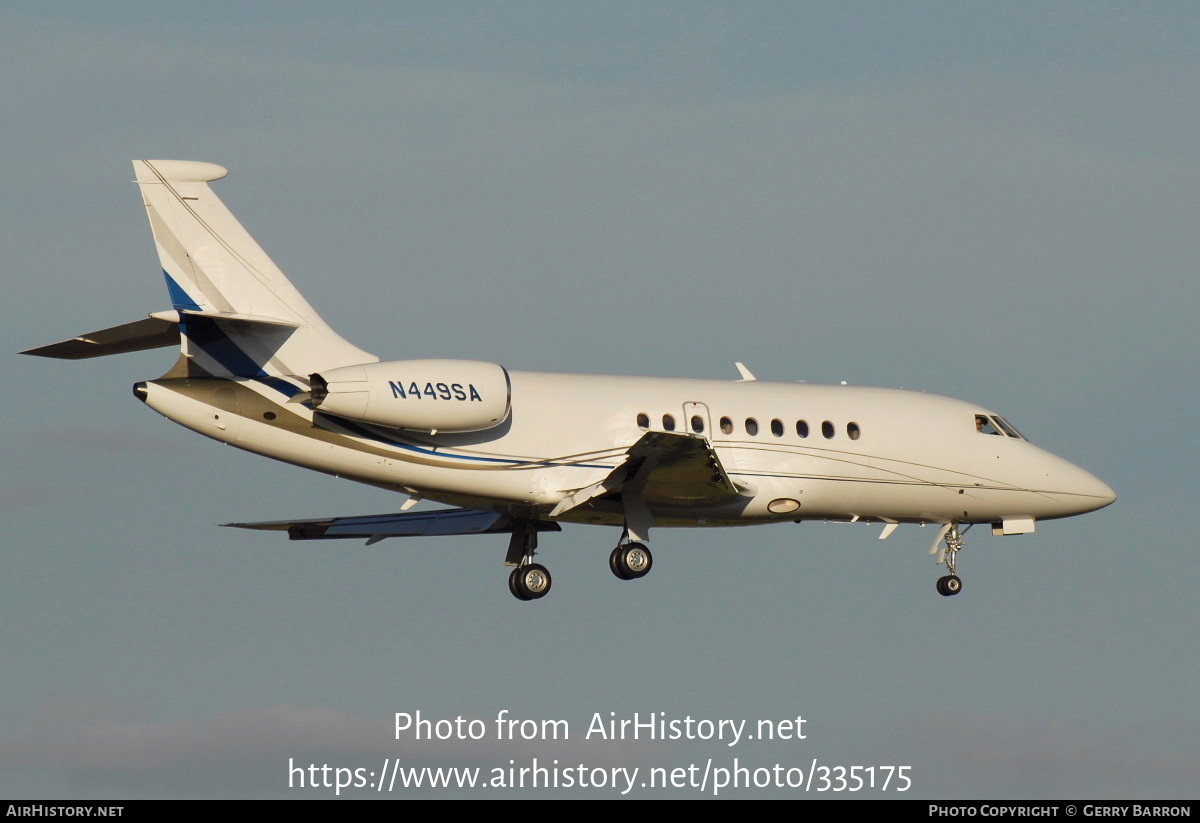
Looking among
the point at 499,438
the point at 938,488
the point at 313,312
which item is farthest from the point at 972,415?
the point at 313,312

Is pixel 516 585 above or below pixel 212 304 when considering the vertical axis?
below

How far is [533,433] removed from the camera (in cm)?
2777

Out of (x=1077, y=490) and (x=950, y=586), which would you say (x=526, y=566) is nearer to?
(x=950, y=586)

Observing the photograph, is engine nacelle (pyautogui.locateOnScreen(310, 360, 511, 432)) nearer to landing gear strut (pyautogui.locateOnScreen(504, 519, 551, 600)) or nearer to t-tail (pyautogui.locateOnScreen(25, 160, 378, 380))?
t-tail (pyautogui.locateOnScreen(25, 160, 378, 380))

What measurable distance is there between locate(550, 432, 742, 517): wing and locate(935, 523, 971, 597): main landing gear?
5540 mm

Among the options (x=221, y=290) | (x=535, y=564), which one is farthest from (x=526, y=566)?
(x=221, y=290)

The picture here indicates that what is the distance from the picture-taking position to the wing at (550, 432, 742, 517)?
26.7m

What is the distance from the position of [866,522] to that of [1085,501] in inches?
170

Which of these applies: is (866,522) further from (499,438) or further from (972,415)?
(499,438)

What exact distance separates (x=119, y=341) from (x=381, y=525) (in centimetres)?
731

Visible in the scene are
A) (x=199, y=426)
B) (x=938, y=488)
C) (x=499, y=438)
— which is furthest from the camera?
(x=938, y=488)

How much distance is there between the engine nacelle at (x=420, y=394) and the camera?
25672mm

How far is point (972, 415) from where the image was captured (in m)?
32.4

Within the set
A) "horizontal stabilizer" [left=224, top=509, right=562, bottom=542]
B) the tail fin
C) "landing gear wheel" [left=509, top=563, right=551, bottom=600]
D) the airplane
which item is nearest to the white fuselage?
the airplane
